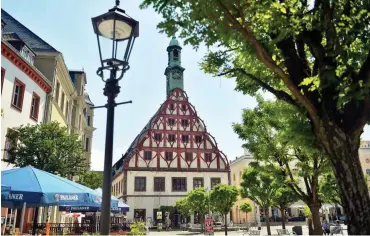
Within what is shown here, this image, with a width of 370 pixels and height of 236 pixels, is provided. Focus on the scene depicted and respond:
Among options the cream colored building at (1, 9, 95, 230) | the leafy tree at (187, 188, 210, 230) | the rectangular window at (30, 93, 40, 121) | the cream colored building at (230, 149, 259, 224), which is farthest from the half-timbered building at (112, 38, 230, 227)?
the rectangular window at (30, 93, 40, 121)

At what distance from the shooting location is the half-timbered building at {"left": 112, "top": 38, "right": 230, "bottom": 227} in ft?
154

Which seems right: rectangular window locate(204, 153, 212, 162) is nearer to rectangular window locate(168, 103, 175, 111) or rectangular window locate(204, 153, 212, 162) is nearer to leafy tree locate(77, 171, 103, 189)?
rectangular window locate(168, 103, 175, 111)

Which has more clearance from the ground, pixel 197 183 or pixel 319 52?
pixel 197 183

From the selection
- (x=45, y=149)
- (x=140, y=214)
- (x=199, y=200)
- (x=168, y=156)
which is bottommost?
(x=140, y=214)

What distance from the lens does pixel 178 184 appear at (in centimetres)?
4888

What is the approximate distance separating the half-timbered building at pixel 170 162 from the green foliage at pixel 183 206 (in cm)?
311

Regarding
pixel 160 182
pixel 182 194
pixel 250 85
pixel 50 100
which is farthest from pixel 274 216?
pixel 250 85

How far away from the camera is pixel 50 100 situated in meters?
21.9

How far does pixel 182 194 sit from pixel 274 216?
61.5 feet

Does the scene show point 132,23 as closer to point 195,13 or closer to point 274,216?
point 195,13

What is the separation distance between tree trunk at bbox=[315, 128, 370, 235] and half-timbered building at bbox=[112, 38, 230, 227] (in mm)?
42395

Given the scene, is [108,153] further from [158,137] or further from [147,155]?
[158,137]

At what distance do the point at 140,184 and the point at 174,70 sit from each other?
67.9ft

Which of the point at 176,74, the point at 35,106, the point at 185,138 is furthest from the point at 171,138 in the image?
the point at 35,106
